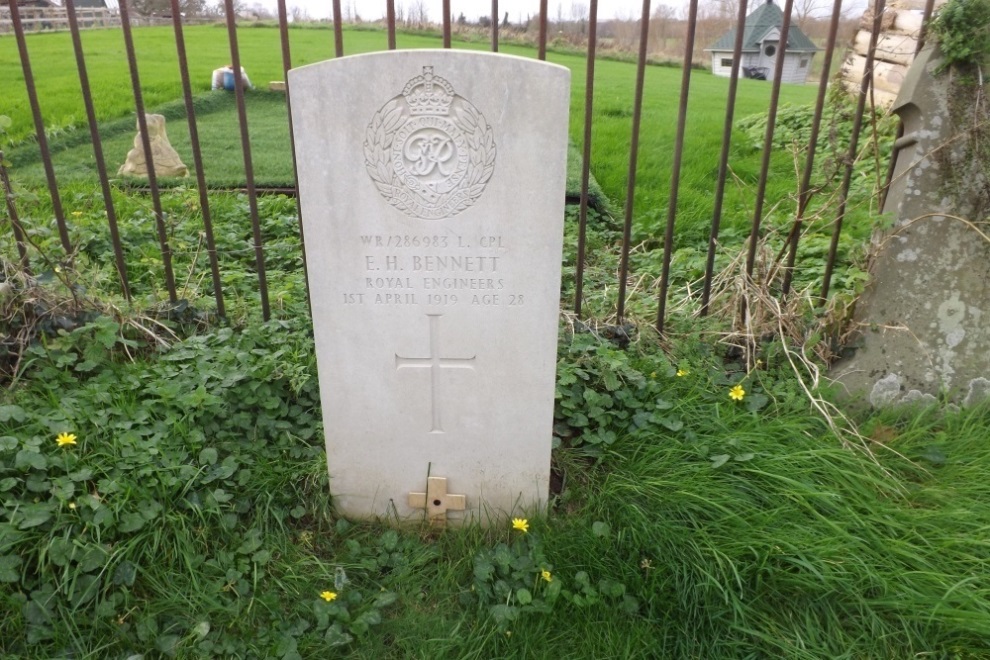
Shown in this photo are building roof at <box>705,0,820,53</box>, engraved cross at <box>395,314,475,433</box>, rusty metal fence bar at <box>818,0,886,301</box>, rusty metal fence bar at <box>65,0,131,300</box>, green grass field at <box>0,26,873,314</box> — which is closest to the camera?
engraved cross at <box>395,314,475,433</box>

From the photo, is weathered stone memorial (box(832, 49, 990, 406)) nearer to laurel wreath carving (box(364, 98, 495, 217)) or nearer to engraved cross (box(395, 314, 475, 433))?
engraved cross (box(395, 314, 475, 433))

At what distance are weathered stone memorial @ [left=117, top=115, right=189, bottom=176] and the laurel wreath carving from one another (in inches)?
190

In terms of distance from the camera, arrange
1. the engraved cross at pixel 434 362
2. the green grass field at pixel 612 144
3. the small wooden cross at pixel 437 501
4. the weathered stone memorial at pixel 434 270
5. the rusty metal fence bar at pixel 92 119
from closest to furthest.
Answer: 1. the weathered stone memorial at pixel 434 270
2. the engraved cross at pixel 434 362
3. the small wooden cross at pixel 437 501
4. the rusty metal fence bar at pixel 92 119
5. the green grass field at pixel 612 144

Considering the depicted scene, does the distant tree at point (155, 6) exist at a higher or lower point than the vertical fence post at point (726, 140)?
higher

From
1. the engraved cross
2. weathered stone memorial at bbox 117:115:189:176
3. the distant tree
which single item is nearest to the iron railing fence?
the engraved cross

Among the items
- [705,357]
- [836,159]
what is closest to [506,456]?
[705,357]

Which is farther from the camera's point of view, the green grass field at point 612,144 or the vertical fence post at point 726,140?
the green grass field at point 612,144

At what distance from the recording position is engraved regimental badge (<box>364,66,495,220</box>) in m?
1.90

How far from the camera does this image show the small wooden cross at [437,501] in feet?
7.78

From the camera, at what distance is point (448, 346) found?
2.20 m

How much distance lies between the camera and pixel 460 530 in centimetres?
238

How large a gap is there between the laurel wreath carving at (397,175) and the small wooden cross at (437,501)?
0.96m

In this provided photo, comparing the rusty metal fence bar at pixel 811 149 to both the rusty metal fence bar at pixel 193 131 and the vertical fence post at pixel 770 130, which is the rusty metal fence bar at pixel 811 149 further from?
the rusty metal fence bar at pixel 193 131

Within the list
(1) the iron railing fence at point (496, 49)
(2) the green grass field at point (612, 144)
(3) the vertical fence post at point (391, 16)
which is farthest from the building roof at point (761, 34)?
(3) the vertical fence post at point (391, 16)
